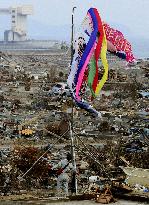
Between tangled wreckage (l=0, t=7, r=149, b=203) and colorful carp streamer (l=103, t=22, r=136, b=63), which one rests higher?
colorful carp streamer (l=103, t=22, r=136, b=63)

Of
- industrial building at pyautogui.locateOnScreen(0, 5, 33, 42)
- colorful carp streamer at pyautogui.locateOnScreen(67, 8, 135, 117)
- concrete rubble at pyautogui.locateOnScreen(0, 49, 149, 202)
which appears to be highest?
industrial building at pyautogui.locateOnScreen(0, 5, 33, 42)

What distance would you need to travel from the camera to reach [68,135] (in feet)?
46.5

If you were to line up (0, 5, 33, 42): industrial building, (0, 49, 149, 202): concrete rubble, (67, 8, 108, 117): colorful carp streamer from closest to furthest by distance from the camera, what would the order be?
(67, 8, 108, 117): colorful carp streamer, (0, 49, 149, 202): concrete rubble, (0, 5, 33, 42): industrial building

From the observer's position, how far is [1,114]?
1878 cm

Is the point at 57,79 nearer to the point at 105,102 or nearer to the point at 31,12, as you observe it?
the point at 105,102

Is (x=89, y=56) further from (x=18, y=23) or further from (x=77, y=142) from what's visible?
(x=18, y=23)

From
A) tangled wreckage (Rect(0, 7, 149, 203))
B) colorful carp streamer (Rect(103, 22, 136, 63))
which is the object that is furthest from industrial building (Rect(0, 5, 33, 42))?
colorful carp streamer (Rect(103, 22, 136, 63))

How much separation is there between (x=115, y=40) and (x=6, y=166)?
249 inches

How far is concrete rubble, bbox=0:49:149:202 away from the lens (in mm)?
9352

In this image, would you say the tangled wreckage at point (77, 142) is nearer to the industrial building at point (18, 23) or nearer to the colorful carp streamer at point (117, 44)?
the colorful carp streamer at point (117, 44)

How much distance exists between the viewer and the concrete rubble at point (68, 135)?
30.7 feet

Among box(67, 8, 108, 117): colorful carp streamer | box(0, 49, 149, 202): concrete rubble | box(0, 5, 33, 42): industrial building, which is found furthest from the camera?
box(0, 5, 33, 42): industrial building

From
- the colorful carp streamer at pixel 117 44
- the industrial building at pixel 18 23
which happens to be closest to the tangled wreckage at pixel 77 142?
the colorful carp streamer at pixel 117 44

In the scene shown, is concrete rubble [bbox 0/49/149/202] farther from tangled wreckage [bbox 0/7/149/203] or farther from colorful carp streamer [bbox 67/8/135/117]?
colorful carp streamer [bbox 67/8/135/117]
